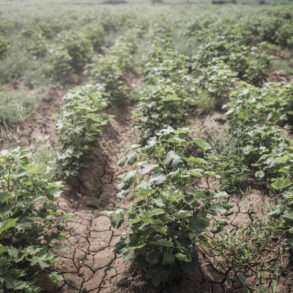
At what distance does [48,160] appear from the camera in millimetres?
4254

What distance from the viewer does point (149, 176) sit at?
3824 millimetres

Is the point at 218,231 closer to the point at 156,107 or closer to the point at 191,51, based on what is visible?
the point at 156,107

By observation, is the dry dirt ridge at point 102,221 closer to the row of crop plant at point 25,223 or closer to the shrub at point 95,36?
the row of crop plant at point 25,223

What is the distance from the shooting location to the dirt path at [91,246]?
266cm

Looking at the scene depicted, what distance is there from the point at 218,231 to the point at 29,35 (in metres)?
9.97

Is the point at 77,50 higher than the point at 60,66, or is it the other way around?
the point at 77,50

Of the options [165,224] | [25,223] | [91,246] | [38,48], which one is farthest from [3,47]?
[165,224]

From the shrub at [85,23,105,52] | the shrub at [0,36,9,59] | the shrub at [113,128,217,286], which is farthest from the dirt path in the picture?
the shrub at [85,23,105,52]

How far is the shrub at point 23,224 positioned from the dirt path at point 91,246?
26cm

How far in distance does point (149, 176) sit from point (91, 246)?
3.82 ft

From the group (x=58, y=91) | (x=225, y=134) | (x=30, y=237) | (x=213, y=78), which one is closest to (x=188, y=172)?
(x=30, y=237)

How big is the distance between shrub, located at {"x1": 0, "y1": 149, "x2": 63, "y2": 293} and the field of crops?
0.04 ft

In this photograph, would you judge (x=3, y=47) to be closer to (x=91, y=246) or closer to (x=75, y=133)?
(x=75, y=133)

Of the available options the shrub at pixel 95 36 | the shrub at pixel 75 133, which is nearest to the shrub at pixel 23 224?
the shrub at pixel 75 133
